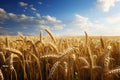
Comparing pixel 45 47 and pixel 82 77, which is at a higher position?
pixel 45 47

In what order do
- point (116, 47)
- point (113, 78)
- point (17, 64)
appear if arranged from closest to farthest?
1. point (113, 78)
2. point (17, 64)
3. point (116, 47)

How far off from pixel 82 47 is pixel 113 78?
679mm

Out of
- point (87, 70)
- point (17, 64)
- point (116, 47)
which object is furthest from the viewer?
point (116, 47)

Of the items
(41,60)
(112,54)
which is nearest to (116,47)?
(112,54)

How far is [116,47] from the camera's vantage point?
2.79 m

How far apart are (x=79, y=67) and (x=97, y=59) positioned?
21 cm

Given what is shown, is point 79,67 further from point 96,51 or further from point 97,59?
point 96,51

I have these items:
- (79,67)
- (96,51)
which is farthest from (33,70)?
(96,51)

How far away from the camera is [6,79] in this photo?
7.54ft

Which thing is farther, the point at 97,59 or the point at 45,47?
the point at 45,47

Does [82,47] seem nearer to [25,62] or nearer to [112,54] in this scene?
[112,54]

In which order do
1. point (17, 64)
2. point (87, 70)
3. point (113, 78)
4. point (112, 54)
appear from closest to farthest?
point (113, 78)
point (87, 70)
point (17, 64)
point (112, 54)

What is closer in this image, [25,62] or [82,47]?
[25,62]

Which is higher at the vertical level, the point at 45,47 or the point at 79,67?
the point at 45,47
